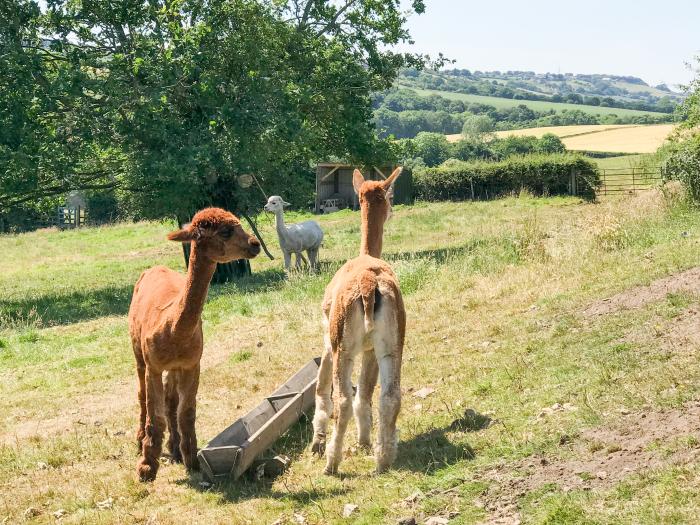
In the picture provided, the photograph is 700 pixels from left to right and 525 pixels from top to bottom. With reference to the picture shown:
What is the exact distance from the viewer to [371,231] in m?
9.05

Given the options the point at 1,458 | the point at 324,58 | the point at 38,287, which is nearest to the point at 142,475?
the point at 1,458

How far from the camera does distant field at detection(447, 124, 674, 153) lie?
2734 inches

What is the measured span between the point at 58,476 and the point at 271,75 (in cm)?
1732

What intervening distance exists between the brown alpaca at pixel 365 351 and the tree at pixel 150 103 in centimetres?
1312

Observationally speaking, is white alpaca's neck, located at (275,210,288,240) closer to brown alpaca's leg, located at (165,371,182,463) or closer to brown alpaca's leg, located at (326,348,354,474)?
brown alpaca's leg, located at (165,371,182,463)

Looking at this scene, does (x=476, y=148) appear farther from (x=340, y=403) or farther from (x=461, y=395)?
(x=340, y=403)

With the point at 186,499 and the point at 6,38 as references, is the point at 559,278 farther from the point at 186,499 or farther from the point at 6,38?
the point at 6,38

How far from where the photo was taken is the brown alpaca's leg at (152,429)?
7.85 m

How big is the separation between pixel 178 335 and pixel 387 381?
1998 mm

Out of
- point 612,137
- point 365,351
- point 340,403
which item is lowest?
point 340,403

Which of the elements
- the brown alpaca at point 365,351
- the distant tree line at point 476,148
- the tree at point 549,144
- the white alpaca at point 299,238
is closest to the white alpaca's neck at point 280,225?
the white alpaca at point 299,238

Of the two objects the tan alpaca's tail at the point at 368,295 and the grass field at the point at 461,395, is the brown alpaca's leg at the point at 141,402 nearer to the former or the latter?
the grass field at the point at 461,395

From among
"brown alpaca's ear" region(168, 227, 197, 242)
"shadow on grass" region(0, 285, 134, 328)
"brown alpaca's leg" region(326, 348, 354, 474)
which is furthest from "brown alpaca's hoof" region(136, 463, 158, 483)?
"shadow on grass" region(0, 285, 134, 328)

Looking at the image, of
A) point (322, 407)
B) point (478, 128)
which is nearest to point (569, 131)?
point (478, 128)
